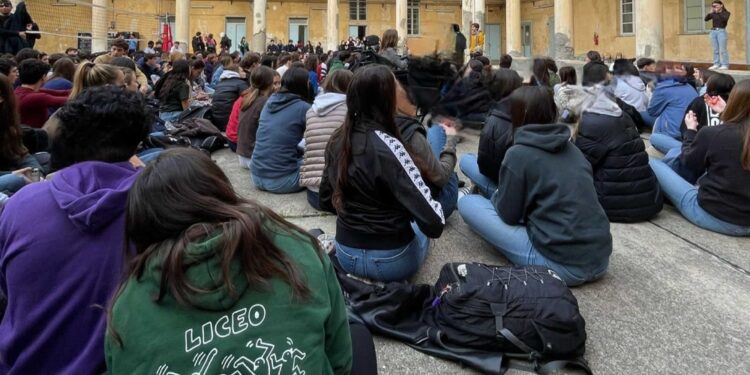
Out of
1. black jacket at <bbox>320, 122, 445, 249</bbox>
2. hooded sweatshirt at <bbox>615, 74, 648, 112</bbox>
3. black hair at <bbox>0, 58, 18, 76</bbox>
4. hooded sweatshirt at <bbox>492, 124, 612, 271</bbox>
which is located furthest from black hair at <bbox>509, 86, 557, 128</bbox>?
hooded sweatshirt at <bbox>615, 74, 648, 112</bbox>

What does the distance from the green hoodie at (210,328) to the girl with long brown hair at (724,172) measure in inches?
165

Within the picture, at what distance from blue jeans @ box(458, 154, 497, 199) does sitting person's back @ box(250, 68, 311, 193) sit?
175 centimetres

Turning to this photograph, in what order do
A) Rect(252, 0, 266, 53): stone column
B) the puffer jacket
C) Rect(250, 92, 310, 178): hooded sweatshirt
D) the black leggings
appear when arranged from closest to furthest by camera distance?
the black leggings → the puffer jacket → Rect(250, 92, 310, 178): hooded sweatshirt → Rect(252, 0, 266, 53): stone column

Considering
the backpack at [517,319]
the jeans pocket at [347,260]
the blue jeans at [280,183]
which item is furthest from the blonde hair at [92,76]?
the backpack at [517,319]

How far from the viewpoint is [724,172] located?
168 inches

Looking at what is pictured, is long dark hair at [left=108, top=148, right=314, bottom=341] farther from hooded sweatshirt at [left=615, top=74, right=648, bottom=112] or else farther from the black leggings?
hooded sweatshirt at [left=615, top=74, right=648, bottom=112]

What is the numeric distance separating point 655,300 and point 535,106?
57.5 inches

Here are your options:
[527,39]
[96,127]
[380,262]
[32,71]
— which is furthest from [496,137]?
[527,39]

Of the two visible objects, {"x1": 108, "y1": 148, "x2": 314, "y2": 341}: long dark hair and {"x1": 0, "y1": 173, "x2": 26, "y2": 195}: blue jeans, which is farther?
{"x1": 0, "y1": 173, "x2": 26, "y2": 195}: blue jeans

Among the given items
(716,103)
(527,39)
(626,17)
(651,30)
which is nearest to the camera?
(716,103)

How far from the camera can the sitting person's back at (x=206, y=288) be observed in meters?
1.27

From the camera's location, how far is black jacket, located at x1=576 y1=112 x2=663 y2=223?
4.43m

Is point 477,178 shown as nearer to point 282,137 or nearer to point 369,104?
point 282,137

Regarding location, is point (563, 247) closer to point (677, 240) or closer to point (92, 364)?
point (677, 240)
